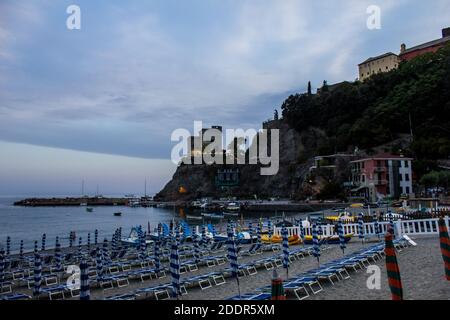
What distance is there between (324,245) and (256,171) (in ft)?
303

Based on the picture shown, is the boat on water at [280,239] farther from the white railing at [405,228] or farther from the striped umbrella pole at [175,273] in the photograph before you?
the striped umbrella pole at [175,273]

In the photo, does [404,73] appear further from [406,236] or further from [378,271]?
[378,271]

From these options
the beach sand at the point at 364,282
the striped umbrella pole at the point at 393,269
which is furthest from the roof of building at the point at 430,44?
the striped umbrella pole at the point at 393,269

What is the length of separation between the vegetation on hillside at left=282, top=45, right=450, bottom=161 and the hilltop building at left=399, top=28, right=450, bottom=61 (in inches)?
595

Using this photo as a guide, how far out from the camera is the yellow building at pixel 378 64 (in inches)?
4359

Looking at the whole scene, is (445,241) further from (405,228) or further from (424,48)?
(424,48)

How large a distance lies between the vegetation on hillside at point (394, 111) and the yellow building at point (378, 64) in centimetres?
1522

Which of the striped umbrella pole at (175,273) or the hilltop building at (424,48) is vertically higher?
the hilltop building at (424,48)

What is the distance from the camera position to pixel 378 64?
4493 inches

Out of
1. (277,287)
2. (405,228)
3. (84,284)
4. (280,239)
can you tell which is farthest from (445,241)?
(280,239)

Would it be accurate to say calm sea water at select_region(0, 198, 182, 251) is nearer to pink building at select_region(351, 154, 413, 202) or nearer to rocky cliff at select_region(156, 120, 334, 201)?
rocky cliff at select_region(156, 120, 334, 201)

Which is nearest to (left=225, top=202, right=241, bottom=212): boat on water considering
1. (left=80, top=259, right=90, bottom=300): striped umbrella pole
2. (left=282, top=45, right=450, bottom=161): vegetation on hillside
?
(left=282, top=45, right=450, bottom=161): vegetation on hillside

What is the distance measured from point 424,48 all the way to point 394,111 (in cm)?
3545
